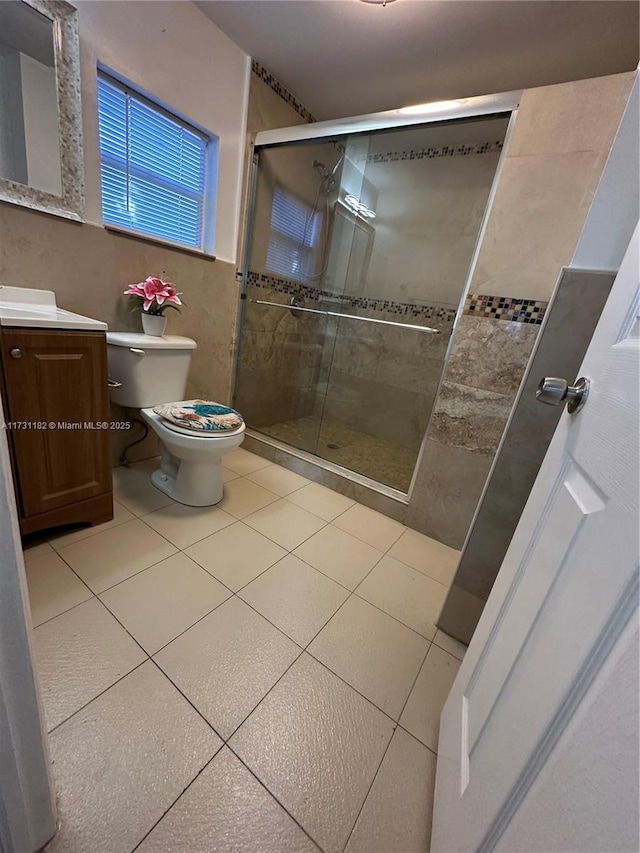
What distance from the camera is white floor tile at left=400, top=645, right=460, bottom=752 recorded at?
2.77 ft

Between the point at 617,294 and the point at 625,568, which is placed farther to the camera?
the point at 617,294

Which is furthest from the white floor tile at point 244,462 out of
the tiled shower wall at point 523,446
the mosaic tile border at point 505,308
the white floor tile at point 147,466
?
the mosaic tile border at point 505,308

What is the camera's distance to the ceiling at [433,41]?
131 cm

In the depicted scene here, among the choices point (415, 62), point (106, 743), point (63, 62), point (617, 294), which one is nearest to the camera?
point (617, 294)

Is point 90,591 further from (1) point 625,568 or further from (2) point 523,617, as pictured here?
(1) point 625,568

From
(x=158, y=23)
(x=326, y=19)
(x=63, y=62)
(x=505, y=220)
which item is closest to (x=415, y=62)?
(x=326, y=19)

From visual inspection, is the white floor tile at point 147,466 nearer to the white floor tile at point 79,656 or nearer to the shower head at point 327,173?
the white floor tile at point 79,656

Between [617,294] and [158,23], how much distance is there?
207cm

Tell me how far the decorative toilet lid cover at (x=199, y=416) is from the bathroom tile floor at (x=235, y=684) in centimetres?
44

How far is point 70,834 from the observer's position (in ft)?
2.00

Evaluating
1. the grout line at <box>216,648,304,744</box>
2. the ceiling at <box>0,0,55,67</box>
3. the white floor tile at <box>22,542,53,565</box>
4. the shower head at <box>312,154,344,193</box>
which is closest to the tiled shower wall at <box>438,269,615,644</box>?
the grout line at <box>216,648,304,744</box>

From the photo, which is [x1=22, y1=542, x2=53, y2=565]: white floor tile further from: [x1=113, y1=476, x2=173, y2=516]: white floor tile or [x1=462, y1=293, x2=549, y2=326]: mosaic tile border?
[x1=462, y1=293, x2=549, y2=326]: mosaic tile border

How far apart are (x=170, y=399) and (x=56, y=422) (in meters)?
0.55

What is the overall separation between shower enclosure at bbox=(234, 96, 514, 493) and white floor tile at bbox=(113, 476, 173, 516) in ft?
2.67
